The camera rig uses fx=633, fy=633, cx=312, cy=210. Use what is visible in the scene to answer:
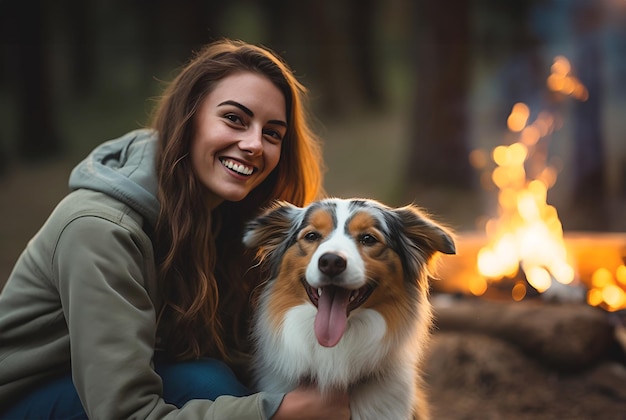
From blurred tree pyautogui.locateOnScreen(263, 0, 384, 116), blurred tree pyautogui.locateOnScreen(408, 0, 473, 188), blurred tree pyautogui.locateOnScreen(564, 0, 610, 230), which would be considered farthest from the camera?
blurred tree pyautogui.locateOnScreen(263, 0, 384, 116)

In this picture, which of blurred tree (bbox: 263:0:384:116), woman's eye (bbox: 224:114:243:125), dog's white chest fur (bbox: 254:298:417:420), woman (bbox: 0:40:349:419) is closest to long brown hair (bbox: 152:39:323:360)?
woman (bbox: 0:40:349:419)

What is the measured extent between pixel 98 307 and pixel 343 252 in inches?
29.1

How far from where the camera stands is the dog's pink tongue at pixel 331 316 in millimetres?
1992

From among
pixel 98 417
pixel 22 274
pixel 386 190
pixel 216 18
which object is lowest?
pixel 386 190

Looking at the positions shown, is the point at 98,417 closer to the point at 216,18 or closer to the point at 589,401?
the point at 589,401

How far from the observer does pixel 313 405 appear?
206 centimetres

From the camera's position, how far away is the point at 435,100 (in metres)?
7.62

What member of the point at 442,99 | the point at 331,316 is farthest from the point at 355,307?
the point at 442,99

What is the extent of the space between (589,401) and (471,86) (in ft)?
16.9

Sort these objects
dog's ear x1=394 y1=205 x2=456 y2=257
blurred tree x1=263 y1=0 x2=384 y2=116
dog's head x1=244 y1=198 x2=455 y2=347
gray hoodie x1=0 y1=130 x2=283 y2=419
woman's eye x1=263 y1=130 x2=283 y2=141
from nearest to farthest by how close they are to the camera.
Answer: gray hoodie x1=0 y1=130 x2=283 y2=419
dog's head x1=244 y1=198 x2=455 y2=347
dog's ear x1=394 y1=205 x2=456 y2=257
woman's eye x1=263 y1=130 x2=283 y2=141
blurred tree x1=263 y1=0 x2=384 y2=116

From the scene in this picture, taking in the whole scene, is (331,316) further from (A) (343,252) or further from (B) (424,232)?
(B) (424,232)

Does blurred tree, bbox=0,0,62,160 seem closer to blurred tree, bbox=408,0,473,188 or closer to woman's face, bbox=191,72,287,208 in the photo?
blurred tree, bbox=408,0,473,188

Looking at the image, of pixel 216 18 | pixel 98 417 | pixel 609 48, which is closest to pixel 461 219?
pixel 609 48

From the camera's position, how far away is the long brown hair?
7.26ft
